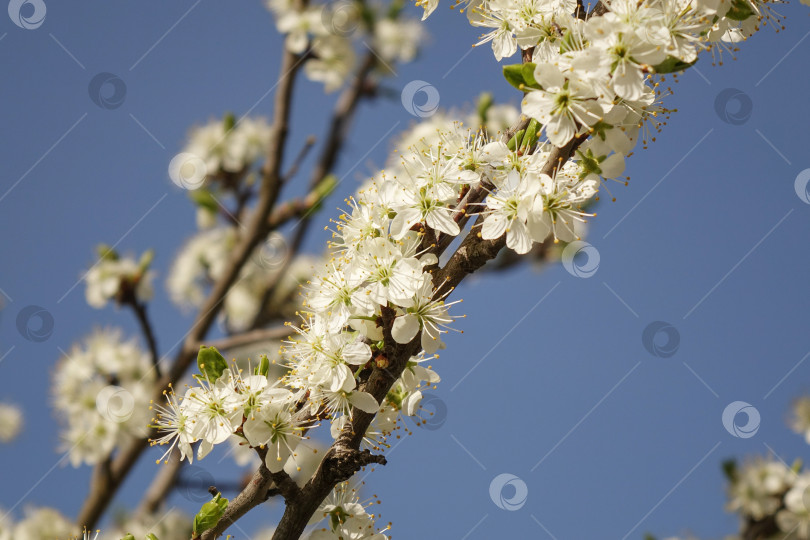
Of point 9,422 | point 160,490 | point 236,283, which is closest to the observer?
point 160,490

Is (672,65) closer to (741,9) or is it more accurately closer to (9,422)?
(741,9)

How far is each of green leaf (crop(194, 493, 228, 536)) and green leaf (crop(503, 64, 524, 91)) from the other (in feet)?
3.14

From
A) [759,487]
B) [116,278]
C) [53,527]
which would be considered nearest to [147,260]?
[116,278]

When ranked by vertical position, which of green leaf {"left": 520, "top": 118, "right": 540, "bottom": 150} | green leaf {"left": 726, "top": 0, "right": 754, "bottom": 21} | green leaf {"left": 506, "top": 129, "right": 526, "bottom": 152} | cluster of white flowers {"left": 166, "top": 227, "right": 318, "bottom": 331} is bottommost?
green leaf {"left": 726, "top": 0, "right": 754, "bottom": 21}

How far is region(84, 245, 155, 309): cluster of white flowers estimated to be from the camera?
351 centimetres

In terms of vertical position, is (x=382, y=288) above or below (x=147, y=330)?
below

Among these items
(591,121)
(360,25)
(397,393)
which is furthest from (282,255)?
(591,121)

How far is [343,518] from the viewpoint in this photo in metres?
1.37

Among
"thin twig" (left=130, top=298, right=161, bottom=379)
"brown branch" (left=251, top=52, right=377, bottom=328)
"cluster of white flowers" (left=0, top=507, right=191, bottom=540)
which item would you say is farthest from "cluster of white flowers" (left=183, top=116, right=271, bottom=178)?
"cluster of white flowers" (left=0, top=507, right=191, bottom=540)

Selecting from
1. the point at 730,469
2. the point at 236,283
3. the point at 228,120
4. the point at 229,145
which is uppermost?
the point at 229,145

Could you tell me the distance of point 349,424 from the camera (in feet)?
4.20

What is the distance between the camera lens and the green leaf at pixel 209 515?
1.28 meters

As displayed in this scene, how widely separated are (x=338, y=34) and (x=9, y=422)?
4.10m

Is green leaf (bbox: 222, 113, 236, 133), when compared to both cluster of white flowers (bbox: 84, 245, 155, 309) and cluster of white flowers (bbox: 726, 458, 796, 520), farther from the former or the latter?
cluster of white flowers (bbox: 726, 458, 796, 520)
